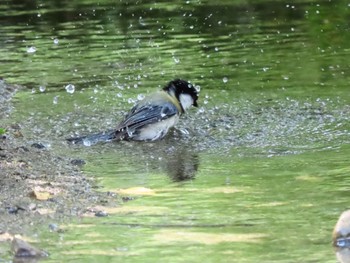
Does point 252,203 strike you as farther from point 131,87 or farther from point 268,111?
point 131,87

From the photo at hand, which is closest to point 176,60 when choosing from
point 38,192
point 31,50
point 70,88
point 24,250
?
point 70,88

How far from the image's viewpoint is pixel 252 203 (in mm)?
6988

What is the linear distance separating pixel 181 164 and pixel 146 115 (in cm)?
137

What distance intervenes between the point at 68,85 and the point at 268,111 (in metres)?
2.90

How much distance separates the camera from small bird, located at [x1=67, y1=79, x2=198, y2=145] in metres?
9.78

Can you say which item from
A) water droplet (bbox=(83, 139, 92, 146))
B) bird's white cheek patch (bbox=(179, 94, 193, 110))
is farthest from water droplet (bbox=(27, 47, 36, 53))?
water droplet (bbox=(83, 139, 92, 146))

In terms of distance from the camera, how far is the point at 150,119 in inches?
390

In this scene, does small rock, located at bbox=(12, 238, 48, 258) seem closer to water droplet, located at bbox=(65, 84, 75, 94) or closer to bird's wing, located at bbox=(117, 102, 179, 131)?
bird's wing, located at bbox=(117, 102, 179, 131)

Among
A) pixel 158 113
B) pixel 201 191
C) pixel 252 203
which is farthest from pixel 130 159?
pixel 252 203

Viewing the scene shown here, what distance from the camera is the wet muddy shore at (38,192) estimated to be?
6.42 m

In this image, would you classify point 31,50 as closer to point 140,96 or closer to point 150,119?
point 140,96

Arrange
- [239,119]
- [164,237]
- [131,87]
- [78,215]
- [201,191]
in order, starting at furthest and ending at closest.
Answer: [131,87], [239,119], [201,191], [78,215], [164,237]

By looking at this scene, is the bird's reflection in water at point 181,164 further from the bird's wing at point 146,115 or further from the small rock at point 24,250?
the small rock at point 24,250

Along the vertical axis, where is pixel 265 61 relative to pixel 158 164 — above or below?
above
